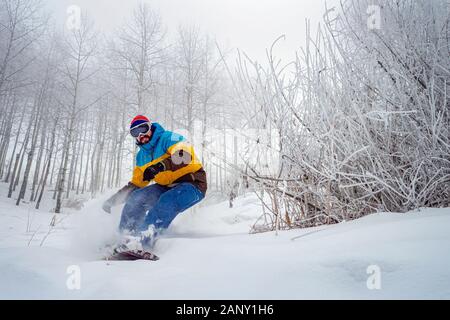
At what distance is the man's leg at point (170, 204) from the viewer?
200cm

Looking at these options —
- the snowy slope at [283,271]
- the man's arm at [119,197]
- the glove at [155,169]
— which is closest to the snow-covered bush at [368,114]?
the snowy slope at [283,271]

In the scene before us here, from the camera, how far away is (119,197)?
8.26 feet

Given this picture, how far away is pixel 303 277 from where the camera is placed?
2.93 ft

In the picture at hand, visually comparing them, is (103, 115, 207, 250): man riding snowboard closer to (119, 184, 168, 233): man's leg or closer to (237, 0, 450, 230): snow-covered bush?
(119, 184, 168, 233): man's leg

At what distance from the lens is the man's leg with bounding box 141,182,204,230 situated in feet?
6.55

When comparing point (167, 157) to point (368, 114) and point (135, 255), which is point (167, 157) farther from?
point (368, 114)

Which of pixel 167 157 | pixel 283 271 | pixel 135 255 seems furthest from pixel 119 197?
pixel 283 271

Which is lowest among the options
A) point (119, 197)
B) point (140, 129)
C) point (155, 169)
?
point (119, 197)

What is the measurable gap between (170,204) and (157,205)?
105mm

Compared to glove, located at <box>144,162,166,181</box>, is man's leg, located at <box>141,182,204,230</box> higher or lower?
lower

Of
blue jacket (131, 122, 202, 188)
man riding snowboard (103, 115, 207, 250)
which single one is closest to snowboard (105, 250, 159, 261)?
man riding snowboard (103, 115, 207, 250)

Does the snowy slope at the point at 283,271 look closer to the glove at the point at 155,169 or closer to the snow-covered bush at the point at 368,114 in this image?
the snow-covered bush at the point at 368,114

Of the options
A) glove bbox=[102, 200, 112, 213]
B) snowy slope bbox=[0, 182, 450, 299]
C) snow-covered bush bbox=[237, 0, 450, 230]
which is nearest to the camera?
snowy slope bbox=[0, 182, 450, 299]
